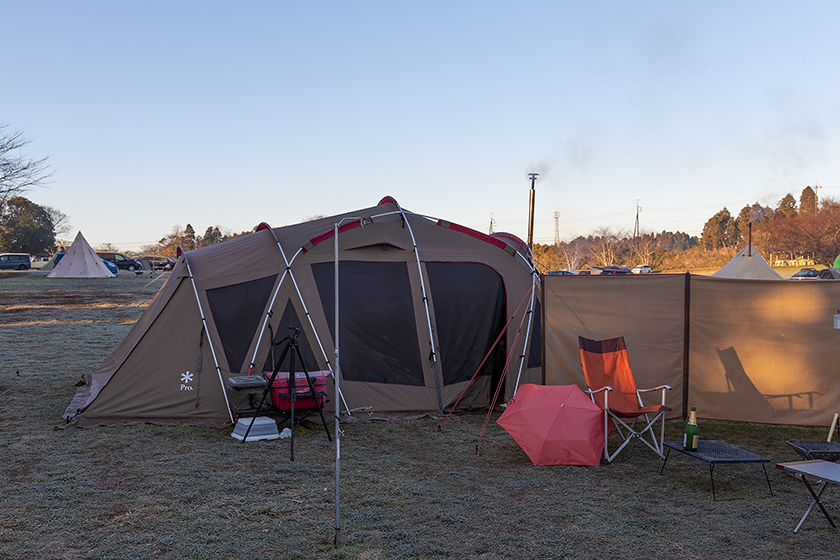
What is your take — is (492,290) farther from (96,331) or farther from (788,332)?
(96,331)

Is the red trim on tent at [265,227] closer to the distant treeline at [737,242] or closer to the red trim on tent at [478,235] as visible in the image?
the red trim on tent at [478,235]

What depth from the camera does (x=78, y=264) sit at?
33656 mm

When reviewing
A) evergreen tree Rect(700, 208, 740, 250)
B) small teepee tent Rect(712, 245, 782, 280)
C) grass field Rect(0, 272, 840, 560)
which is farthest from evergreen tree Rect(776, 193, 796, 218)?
grass field Rect(0, 272, 840, 560)

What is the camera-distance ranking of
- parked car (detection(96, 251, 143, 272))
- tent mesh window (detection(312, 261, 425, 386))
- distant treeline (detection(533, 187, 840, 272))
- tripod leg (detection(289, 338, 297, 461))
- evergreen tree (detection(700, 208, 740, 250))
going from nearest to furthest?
1. tripod leg (detection(289, 338, 297, 461))
2. tent mesh window (detection(312, 261, 425, 386))
3. parked car (detection(96, 251, 143, 272))
4. distant treeline (detection(533, 187, 840, 272))
5. evergreen tree (detection(700, 208, 740, 250))

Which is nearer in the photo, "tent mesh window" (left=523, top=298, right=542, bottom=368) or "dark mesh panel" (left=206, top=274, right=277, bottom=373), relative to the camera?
"dark mesh panel" (left=206, top=274, right=277, bottom=373)

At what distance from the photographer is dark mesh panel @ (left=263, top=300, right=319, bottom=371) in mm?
6520

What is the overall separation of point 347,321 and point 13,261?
142ft

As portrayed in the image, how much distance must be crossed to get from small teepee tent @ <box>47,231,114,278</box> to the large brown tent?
97.2 feet

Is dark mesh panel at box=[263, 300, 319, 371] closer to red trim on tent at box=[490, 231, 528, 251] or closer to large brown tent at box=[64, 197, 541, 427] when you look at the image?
large brown tent at box=[64, 197, 541, 427]

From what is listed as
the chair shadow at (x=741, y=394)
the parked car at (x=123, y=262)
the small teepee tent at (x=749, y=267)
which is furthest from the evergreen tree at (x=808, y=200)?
the chair shadow at (x=741, y=394)

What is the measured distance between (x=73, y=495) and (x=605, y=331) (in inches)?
199

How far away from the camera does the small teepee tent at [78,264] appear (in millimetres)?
33281

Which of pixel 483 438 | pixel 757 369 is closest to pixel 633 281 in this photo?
pixel 757 369

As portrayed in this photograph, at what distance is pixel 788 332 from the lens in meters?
6.21
